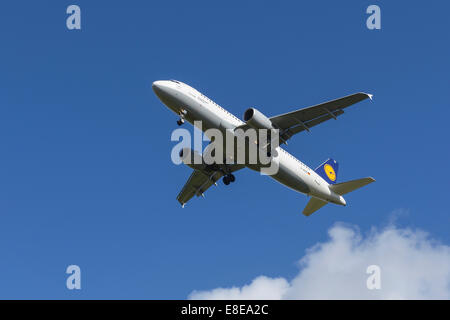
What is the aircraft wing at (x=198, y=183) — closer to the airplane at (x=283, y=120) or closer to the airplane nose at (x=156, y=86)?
the airplane at (x=283, y=120)

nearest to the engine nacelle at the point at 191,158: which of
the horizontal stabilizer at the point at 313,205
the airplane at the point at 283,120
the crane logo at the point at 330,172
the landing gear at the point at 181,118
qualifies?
the airplane at the point at 283,120

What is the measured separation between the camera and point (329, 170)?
5172cm

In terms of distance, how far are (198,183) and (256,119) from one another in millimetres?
13502

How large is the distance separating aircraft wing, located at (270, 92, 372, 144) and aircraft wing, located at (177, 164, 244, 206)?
30.1 ft

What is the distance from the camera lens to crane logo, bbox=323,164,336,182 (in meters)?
51.2

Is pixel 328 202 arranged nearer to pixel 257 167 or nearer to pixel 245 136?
pixel 257 167

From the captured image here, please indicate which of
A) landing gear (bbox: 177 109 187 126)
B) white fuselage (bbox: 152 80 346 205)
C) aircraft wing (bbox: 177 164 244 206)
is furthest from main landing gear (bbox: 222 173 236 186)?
landing gear (bbox: 177 109 187 126)

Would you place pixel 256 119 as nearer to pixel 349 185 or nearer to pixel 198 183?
pixel 349 185

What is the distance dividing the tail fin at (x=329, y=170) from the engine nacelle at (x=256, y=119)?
1109 cm

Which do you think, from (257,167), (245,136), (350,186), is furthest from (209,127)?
(350,186)

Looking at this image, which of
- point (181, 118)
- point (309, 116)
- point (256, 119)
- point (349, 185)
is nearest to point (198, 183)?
point (181, 118)

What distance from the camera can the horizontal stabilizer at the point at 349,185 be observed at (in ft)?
154
